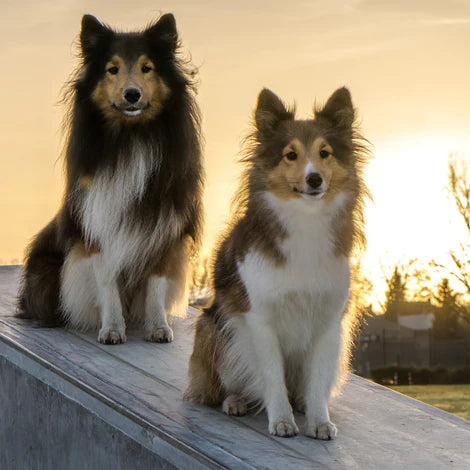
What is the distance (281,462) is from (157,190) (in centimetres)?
222

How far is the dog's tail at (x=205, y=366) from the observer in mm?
3725

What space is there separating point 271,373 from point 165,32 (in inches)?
95.3

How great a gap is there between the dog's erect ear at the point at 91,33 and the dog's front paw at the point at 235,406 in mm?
2322

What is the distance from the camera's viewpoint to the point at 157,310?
5.17 meters

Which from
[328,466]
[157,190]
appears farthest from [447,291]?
[328,466]

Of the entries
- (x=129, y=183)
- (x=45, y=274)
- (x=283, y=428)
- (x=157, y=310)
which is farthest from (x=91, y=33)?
(x=283, y=428)

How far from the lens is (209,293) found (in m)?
3.83

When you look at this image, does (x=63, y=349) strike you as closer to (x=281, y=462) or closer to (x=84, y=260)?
(x=84, y=260)

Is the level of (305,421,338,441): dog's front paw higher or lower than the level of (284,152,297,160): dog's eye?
lower

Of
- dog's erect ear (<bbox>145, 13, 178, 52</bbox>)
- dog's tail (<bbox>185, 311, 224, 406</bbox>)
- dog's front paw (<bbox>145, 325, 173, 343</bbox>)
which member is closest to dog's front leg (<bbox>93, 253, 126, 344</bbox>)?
dog's front paw (<bbox>145, 325, 173, 343</bbox>)

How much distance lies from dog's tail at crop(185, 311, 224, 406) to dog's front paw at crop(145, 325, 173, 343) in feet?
3.78

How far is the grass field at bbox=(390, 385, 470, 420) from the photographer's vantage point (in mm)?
13902

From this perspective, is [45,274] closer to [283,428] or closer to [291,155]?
[283,428]

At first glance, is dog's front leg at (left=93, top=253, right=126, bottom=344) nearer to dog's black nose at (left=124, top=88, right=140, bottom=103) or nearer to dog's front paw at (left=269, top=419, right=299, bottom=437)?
dog's black nose at (left=124, top=88, right=140, bottom=103)
